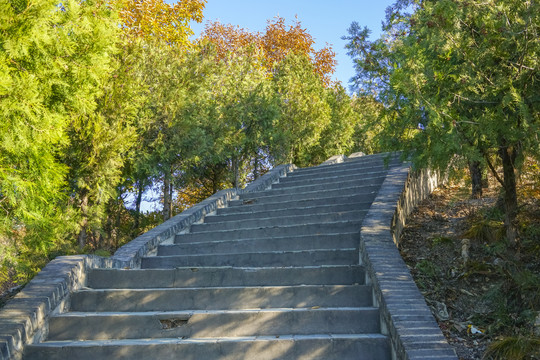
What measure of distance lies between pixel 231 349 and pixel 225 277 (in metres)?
1.30

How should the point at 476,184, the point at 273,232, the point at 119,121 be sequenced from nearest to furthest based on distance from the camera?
the point at 273,232 < the point at 476,184 < the point at 119,121

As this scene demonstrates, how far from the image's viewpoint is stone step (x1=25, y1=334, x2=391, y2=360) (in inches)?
160

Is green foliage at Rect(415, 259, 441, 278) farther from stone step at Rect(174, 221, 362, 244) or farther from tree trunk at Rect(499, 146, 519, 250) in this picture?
stone step at Rect(174, 221, 362, 244)

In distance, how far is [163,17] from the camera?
1842 centimetres

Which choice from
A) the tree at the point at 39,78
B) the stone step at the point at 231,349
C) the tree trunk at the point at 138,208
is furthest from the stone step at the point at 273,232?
the tree trunk at the point at 138,208

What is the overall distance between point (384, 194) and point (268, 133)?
827 centimetres

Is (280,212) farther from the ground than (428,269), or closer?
farther from the ground

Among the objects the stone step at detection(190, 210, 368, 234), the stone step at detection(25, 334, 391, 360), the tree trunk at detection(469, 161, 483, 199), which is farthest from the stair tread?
the tree trunk at detection(469, 161, 483, 199)

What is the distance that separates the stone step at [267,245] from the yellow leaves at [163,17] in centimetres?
1172

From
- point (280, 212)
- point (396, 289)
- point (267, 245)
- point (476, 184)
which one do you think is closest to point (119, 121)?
point (280, 212)

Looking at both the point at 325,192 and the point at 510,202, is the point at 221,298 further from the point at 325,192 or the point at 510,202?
the point at 325,192

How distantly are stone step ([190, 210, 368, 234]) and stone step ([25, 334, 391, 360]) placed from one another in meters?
2.96

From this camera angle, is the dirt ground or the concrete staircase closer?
the concrete staircase

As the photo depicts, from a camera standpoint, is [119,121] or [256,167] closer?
[119,121]
